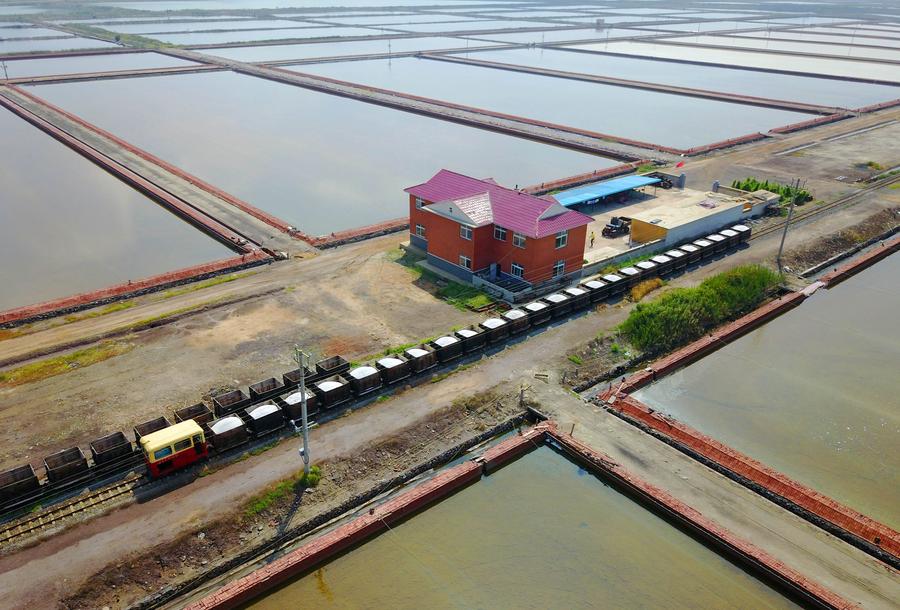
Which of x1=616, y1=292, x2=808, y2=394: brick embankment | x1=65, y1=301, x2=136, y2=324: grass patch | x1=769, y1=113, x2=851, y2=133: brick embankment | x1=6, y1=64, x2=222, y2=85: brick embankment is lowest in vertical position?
x1=616, y1=292, x2=808, y2=394: brick embankment

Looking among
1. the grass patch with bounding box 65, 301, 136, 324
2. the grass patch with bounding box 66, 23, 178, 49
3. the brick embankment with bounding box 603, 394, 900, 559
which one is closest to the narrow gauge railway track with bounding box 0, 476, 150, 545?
the grass patch with bounding box 65, 301, 136, 324

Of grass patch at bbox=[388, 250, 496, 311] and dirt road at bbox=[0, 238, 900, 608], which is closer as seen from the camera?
dirt road at bbox=[0, 238, 900, 608]

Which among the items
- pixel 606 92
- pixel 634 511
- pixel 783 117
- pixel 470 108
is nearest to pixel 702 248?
pixel 634 511

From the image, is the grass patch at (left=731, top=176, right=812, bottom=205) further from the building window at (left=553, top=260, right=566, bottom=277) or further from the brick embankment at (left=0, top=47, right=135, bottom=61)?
the brick embankment at (left=0, top=47, right=135, bottom=61)

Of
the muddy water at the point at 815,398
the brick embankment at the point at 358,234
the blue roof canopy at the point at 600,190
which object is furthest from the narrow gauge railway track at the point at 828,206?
the brick embankment at the point at 358,234

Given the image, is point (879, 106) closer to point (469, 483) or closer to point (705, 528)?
point (705, 528)
